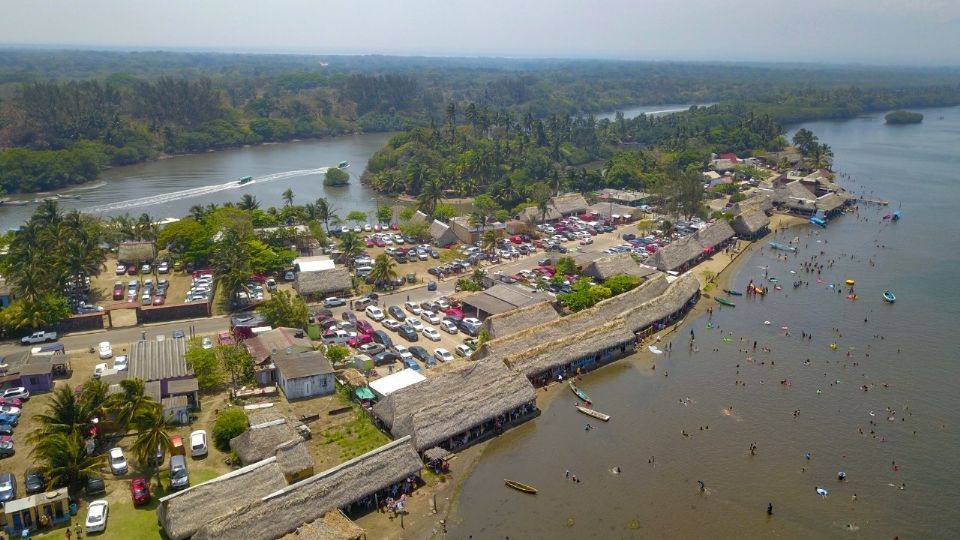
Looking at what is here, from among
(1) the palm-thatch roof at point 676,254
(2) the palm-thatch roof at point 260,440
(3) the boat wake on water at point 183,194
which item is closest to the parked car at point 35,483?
(2) the palm-thatch roof at point 260,440

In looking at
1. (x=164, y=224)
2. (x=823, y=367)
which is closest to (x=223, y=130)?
(x=164, y=224)

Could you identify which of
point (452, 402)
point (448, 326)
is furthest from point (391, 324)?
point (452, 402)

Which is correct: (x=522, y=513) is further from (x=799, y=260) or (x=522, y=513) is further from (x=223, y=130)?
(x=223, y=130)

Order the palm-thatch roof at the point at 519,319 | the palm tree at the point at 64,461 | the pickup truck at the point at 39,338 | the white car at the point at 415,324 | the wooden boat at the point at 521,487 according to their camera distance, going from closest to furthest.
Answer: the palm tree at the point at 64,461
the wooden boat at the point at 521,487
the pickup truck at the point at 39,338
the palm-thatch roof at the point at 519,319
the white car at the point at 415,324

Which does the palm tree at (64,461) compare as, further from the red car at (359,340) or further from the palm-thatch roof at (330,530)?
the red car at (359,340)

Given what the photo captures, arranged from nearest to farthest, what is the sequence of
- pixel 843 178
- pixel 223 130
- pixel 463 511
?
1. pixel 463 511
2. pixel 843 178
3. pixel 223 130

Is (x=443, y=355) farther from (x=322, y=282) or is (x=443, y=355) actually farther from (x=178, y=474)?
(x=178, y=474)
